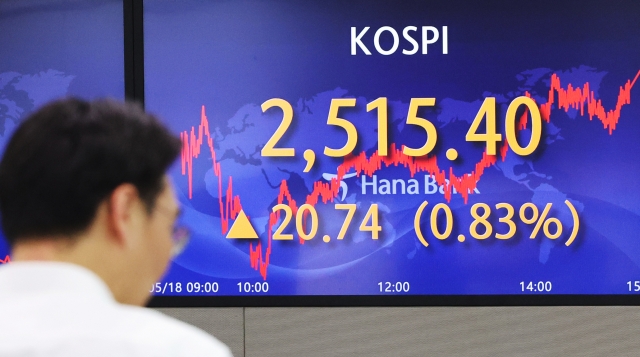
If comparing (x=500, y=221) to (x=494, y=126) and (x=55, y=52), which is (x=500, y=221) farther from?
(x=55, y=52)

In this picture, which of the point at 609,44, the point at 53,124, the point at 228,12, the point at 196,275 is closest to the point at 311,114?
the point at 228,12

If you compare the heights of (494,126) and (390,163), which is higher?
(494,126)

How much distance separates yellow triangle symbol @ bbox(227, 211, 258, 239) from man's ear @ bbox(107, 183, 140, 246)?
6.25 ft

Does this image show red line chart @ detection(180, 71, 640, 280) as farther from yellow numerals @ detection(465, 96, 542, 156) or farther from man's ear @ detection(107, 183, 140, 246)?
man's ear @ detection(107, 183, 140, 246)

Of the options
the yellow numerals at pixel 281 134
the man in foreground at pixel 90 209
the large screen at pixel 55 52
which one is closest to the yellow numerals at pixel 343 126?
the yellow numerals at pixel 281 134

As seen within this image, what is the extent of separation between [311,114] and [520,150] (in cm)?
66

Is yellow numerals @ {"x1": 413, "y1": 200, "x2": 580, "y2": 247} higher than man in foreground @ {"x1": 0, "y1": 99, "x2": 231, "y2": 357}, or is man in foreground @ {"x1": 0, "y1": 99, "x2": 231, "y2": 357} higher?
man in foreground @ {"x1": 0, "y1": 99, "x2": 231, "y2": 357}

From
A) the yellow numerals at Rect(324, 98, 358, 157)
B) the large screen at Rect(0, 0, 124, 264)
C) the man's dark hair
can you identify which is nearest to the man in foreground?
the man's dark hair

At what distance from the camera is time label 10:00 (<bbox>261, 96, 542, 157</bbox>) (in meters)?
2.51

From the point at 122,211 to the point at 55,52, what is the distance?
2170 millimetres

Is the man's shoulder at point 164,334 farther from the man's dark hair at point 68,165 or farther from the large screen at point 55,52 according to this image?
the large screen at point 55,52

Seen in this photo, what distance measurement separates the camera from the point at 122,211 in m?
0.64

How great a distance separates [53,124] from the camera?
637mm

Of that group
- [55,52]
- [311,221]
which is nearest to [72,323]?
[311,221]
